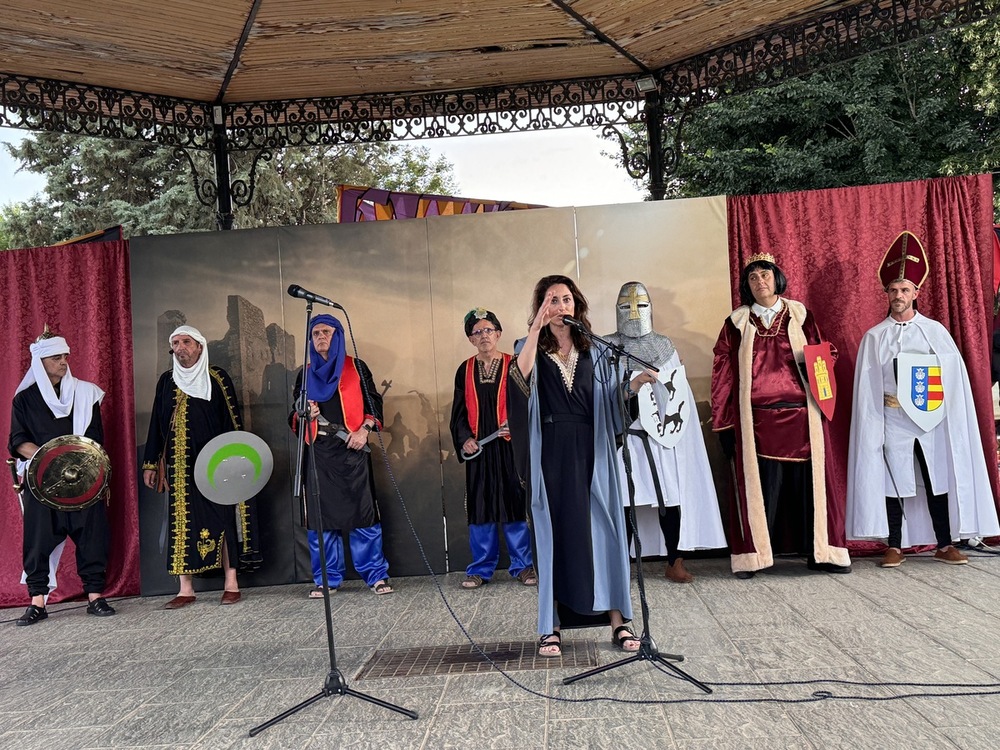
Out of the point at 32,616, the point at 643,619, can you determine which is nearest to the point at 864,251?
the point at 643,619

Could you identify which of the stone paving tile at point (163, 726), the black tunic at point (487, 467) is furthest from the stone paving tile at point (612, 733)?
the black tunic at point (487, 467)

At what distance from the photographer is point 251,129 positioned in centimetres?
669

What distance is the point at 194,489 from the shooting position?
19.1 feet

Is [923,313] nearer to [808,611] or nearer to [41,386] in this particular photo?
[808,611]

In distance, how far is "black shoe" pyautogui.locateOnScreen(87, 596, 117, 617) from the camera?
563 cm

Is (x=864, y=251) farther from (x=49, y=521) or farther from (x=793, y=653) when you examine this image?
(x=49, y=521)

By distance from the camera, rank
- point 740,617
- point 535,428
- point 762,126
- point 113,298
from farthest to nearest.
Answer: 1. point 762,126
2. point 113,298
3. point 740,617
4. point 535,428

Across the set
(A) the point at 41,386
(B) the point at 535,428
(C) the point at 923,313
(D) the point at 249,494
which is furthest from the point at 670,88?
(A) the point at 41,386

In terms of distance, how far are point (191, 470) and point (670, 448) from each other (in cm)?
301

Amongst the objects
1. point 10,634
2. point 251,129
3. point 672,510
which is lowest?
point 10,634

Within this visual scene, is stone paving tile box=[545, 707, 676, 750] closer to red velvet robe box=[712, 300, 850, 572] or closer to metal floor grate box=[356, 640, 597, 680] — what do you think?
metal floor grate box=[356, 640, 597, 680]

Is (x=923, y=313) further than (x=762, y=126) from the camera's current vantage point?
No

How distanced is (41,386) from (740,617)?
441 cm

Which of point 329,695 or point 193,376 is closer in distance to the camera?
point 329,695
